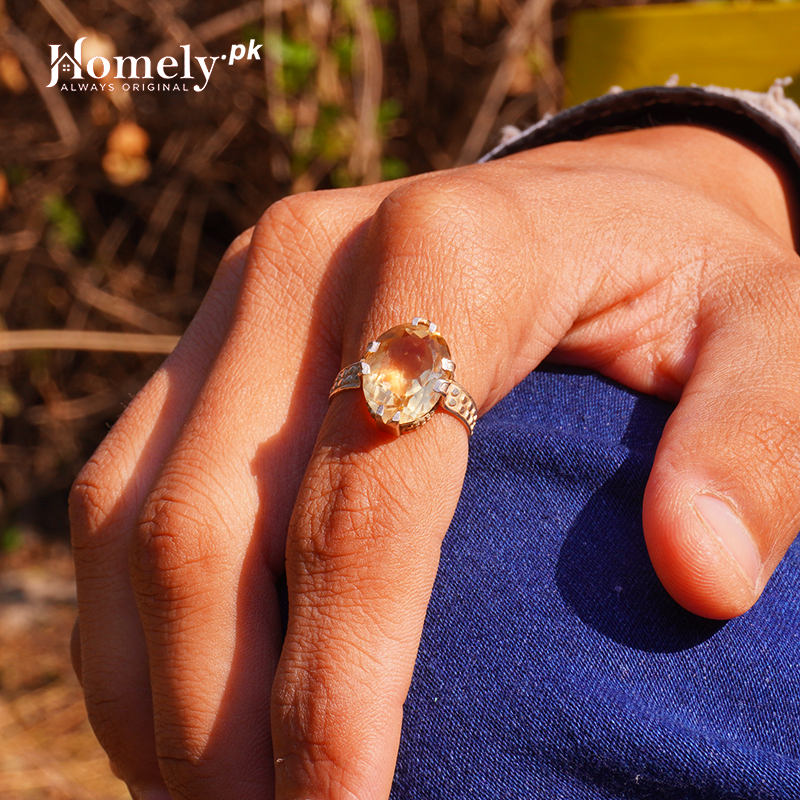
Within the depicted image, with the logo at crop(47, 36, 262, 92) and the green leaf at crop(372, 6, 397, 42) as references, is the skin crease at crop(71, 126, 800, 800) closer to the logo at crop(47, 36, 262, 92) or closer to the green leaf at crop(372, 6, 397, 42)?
the green leaf at crop(372, 6, 397, 42)

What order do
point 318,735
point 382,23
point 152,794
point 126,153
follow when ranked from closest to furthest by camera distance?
point 318,735, point 152,794, point 382,23, point 126,153

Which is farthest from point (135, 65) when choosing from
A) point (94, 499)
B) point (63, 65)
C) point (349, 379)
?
point (349, 379)

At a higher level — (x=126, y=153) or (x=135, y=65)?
(x=135, y=65)

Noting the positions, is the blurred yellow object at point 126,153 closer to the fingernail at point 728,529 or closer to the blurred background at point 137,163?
the blurred background at point 137,163

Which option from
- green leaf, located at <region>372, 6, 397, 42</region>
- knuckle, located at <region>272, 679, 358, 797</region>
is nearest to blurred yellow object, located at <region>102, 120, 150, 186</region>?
green leaf, located at <region>372, 6, 397, 42</region>

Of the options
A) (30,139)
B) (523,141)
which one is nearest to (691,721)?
(523,141)

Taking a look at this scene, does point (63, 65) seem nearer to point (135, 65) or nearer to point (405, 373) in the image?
point (135, 65)

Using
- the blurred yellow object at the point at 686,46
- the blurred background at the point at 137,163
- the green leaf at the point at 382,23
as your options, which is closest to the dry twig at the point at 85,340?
the blurred background at the point at 137,163
